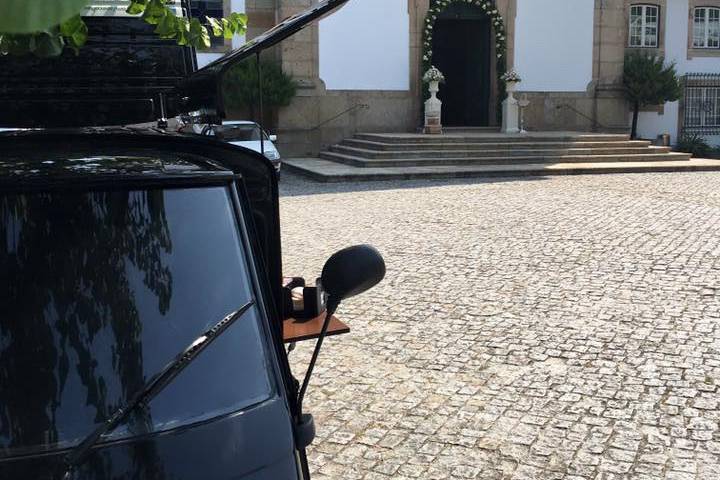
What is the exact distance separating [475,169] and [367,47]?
620 cm

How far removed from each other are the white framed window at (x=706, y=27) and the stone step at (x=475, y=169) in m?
6.50

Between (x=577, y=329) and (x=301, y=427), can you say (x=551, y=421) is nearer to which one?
(x=577, y=329)

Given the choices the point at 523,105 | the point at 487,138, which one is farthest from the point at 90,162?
the point at 523,105

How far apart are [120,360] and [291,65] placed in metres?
21.6

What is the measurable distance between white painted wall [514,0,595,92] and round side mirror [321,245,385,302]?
2329 centimetres

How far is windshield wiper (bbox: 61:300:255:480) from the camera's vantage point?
1.88m

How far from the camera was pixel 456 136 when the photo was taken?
21.9 metres

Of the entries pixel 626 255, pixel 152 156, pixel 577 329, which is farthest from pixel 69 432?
pixel 626 255

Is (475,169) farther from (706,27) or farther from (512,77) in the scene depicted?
(706,27)

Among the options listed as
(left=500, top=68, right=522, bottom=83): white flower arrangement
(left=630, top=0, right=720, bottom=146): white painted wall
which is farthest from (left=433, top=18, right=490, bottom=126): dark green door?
(left=630, top=0, right=720, bottom=146): white painted wall

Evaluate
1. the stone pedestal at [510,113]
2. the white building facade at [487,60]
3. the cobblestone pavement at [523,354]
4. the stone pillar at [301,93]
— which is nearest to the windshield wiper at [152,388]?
the cobblestone pavement at [523,354]

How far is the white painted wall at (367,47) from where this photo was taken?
2330cm

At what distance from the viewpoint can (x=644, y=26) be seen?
25.9m

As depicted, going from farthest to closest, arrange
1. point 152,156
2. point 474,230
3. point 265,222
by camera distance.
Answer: point 474,230
point 265,222
point 152,156
